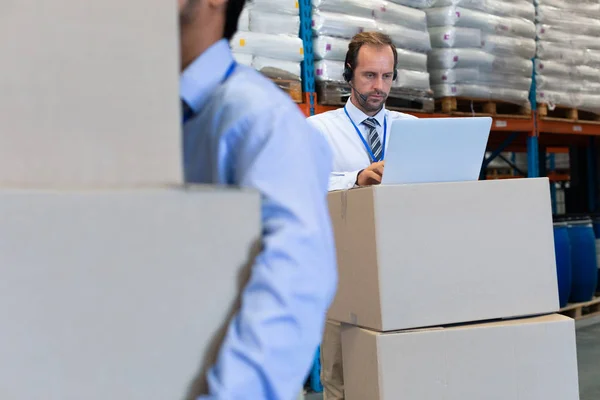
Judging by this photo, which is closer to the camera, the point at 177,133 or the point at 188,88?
the point at 177,133

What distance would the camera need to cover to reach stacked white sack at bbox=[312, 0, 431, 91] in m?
3.67

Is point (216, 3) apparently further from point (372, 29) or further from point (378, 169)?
point (372, 29)

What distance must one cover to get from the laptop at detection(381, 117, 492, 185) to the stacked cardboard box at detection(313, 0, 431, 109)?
Result: 1942mm

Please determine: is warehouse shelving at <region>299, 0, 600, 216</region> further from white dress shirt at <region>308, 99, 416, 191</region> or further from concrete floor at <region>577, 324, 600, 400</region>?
concrete floor at <region>577, 324, 600, 400</region>

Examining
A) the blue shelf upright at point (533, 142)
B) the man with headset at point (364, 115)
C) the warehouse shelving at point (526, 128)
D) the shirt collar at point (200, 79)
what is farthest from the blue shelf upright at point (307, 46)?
the shirt collar at point (200, 79)

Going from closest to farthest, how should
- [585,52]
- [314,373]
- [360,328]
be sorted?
[360,328] < [314,373] < [585,52]

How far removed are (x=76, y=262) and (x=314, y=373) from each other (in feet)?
10.8

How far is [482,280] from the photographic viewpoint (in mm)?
1822

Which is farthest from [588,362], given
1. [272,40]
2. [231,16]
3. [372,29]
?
[231,16]

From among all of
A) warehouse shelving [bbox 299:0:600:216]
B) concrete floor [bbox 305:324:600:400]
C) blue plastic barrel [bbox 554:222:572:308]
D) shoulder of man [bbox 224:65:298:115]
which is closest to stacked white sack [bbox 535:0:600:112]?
warehouse shelving [bbox 299:0:600:216]

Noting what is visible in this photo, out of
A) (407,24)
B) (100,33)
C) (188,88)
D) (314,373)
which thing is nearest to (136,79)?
(100,33)

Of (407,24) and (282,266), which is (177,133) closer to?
(282,266)

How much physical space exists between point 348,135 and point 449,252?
0.98m

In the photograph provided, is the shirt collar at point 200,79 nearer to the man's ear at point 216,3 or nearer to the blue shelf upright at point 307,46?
the man's ear at point 216,3
